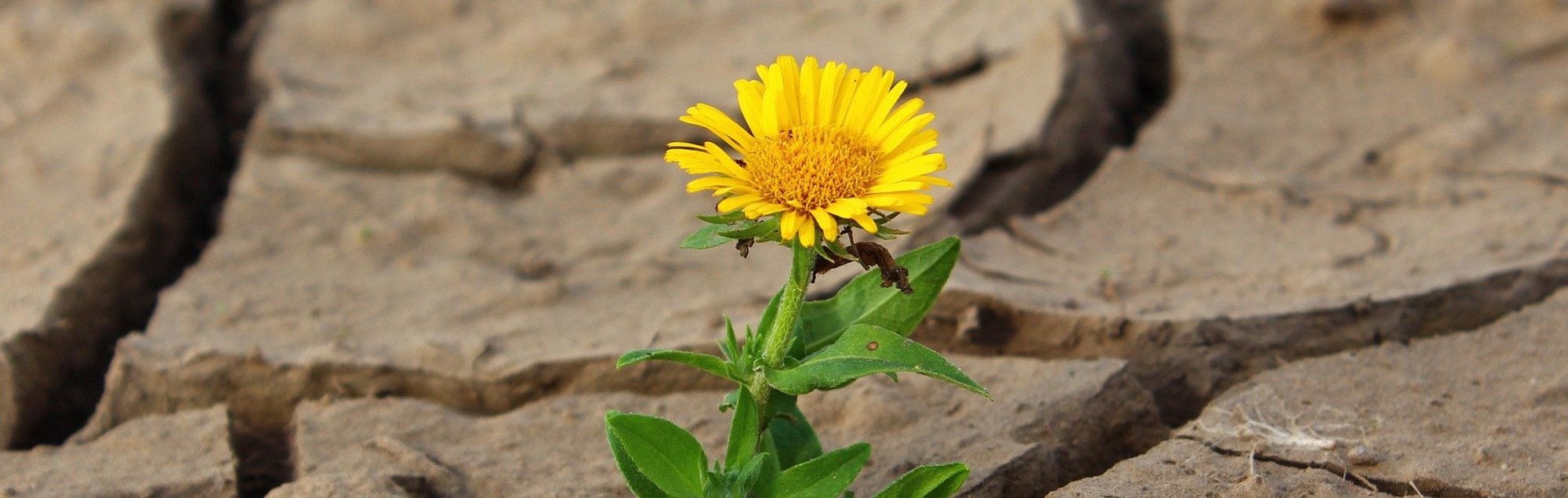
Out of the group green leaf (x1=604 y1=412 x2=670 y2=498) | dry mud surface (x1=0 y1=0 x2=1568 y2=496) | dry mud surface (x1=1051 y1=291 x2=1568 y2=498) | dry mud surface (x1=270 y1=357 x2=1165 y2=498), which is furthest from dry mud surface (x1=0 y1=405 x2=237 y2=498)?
dry mud surface (x1=1051 y1=291 x2=1568 y2=498)

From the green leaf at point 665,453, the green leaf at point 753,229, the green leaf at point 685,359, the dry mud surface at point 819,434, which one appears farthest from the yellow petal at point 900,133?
the dry mud surface at point 819,434

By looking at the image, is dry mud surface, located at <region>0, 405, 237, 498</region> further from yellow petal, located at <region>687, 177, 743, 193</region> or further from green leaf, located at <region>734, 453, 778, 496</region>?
yellow petal, located at <region>687, 177, 743, 193</region>

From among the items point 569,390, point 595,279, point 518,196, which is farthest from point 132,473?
point 518,196

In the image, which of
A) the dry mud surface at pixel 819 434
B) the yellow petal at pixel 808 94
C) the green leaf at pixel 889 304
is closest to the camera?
the yellow petal at pixel 808 94

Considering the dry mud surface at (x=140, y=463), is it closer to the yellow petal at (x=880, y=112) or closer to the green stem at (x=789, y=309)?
the green stem at (x=789, y=309)

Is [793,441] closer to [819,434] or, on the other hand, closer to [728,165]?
[819,434]

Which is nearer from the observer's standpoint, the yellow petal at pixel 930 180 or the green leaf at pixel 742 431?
the yellow petal at pixel 930 180
